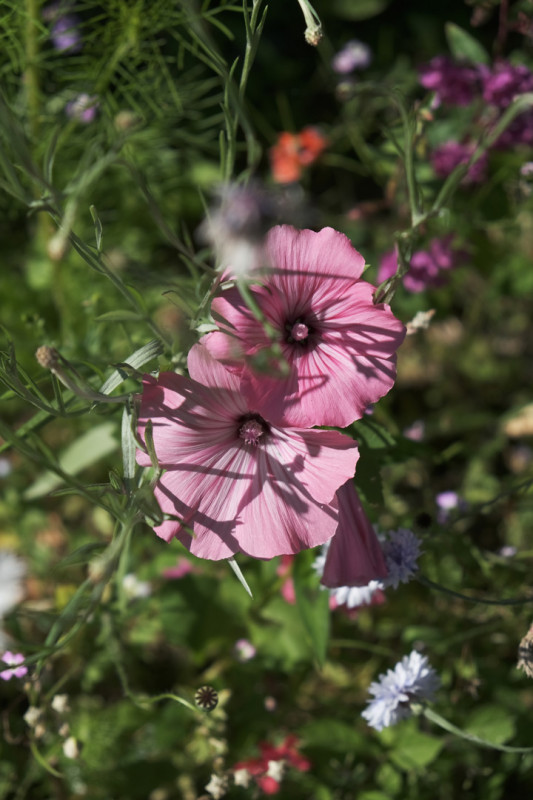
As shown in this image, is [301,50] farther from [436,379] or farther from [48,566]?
[48,566]

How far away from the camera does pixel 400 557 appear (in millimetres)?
888

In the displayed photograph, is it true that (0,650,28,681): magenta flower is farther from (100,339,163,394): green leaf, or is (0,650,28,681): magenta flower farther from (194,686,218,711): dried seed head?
(100,339,163,394): green leaf

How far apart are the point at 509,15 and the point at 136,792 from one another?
1.54 m

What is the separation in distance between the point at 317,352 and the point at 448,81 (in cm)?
74

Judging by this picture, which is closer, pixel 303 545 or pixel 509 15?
pixel 303 545

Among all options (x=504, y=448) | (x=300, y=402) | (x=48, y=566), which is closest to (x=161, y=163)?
(x=48, y=566)

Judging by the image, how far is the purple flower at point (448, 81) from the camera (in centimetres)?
123

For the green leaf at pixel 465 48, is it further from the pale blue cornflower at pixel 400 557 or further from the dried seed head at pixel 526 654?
the dried seed head at pixel 526 654

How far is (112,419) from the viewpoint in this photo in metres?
1.10

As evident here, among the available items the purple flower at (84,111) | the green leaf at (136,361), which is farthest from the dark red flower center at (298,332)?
the purple flower at (84,111)

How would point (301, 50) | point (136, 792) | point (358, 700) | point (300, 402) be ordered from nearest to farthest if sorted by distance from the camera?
1. point (300, 402)
2. point (136, 792)
3. point (358, 700)
4. point (301, 50)

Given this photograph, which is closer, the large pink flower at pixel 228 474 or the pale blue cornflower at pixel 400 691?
the large pink flower at pixel 228 474

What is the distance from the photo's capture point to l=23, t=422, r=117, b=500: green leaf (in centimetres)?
119

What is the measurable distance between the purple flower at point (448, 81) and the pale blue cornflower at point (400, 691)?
0.90 meters
